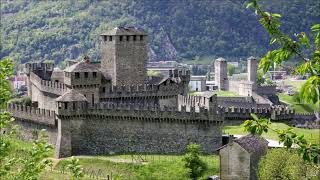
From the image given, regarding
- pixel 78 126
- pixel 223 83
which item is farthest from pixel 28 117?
pixel 223 83

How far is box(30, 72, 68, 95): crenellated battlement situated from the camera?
169ft

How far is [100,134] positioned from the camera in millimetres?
45406

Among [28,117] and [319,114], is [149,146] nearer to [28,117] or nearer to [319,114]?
[28,117]

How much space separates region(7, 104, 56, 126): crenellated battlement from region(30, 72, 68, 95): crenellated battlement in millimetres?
2635

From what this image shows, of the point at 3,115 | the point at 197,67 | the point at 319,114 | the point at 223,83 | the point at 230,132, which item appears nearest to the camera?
the point at 3,115

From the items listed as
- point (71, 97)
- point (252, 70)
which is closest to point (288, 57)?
point (71, 97)

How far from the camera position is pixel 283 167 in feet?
119

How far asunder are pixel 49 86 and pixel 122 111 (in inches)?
452

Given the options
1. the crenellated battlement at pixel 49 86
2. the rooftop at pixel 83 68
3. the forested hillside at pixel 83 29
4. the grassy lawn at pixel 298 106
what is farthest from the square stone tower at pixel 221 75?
the rooftop at pixel 83 68

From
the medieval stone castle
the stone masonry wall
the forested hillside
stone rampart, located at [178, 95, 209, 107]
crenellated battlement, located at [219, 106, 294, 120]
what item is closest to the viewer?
the stone masonry wall

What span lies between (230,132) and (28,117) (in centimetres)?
1535

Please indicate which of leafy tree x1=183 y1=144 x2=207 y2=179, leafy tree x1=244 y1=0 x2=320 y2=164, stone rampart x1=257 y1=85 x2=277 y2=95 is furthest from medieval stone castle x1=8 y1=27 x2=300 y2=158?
stone rampart x1=257 y1=85 x2=277 y2=95

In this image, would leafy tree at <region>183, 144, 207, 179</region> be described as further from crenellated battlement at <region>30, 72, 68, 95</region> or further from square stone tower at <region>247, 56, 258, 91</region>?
square stone tower at <region>247, 56, 258, 91</region>

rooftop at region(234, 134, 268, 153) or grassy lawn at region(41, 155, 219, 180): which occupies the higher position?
rooftop at region(234, 134, 268, 153)
